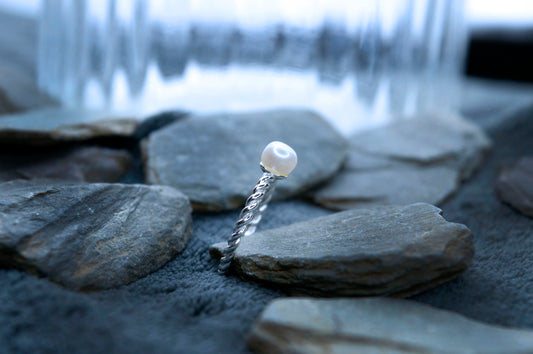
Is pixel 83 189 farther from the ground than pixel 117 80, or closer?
closer

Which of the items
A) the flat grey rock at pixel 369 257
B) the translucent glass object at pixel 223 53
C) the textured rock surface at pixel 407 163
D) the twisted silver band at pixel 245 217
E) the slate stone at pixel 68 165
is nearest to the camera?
the flat grey rock at pixel 369 257

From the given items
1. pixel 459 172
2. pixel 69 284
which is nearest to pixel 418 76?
pixel 459 172

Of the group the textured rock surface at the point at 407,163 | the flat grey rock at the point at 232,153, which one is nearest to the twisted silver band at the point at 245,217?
the flat grey rock at the point at 232,153

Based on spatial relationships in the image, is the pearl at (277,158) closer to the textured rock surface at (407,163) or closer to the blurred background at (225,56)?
the textured rock surface at (407,163)

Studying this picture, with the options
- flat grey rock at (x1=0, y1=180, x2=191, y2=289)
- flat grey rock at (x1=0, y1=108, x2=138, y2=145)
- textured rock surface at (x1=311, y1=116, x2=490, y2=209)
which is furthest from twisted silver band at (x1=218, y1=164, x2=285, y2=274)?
flat grey rock at (x1=0, y1=108, x2=138, y2=145)

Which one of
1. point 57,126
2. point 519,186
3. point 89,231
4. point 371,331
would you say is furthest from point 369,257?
point 57,126

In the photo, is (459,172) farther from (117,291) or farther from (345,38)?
(117,291)
